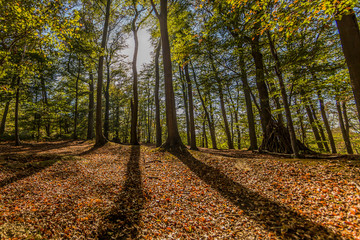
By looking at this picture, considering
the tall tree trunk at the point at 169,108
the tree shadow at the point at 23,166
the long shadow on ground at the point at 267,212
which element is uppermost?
the tall tree trunk at the point at 169,108

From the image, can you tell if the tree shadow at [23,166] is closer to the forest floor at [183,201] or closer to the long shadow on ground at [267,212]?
the forest floor at [183,201]

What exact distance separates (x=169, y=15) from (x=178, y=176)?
1235cm

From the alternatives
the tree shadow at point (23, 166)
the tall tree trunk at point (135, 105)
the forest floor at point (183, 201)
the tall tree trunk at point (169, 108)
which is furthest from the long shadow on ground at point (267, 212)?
the tall tree trunk at point (135, 105)

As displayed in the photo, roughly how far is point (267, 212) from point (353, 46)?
16.4 feet

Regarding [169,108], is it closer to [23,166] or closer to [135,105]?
[135,105]

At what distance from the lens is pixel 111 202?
147 inches

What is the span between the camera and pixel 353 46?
4078mm

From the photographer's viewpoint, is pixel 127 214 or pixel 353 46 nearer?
pixel 127 214

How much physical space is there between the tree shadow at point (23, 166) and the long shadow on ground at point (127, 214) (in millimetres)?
3315

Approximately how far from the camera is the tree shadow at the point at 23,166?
4616 millimetres

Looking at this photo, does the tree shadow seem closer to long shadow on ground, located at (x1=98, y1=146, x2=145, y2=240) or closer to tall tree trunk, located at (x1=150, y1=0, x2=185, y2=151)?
long shadow on ground, located at (x1=98, y1=146, x2=145, y2=240)

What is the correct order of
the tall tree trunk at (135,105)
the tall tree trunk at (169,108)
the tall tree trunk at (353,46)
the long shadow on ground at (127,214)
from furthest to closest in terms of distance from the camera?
the tall tree trunk at (135,105) → the tall tree trunk at (169,108) → the tall tree trunk at (353,46) → the long shadow on ground at (127,214)

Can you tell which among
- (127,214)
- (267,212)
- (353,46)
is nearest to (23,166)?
(127,214)

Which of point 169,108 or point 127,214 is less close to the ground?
point 169,108
